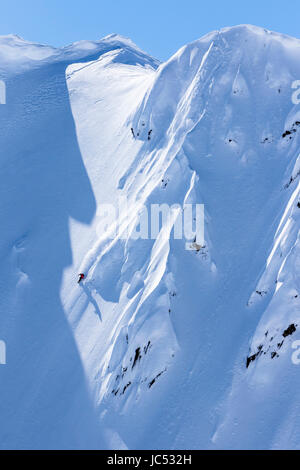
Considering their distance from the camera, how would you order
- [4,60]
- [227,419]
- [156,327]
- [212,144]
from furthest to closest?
[4,60] < [212,144] < [156,327] < [227,419]

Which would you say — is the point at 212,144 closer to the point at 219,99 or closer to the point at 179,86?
the point at 219,99

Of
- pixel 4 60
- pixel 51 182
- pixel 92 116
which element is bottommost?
pixel 51 182

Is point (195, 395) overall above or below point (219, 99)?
below

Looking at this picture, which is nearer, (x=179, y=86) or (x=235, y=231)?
(x=235, y=231)

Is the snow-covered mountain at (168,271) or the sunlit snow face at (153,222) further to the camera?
the sunlit snow face at (153,222)

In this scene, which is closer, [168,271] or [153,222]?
[168,271]

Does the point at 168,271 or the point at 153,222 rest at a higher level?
the point at 153,222

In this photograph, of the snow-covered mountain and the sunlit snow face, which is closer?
the snow-covered mountain

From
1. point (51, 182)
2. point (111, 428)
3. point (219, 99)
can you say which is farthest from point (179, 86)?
point (111, 428)
